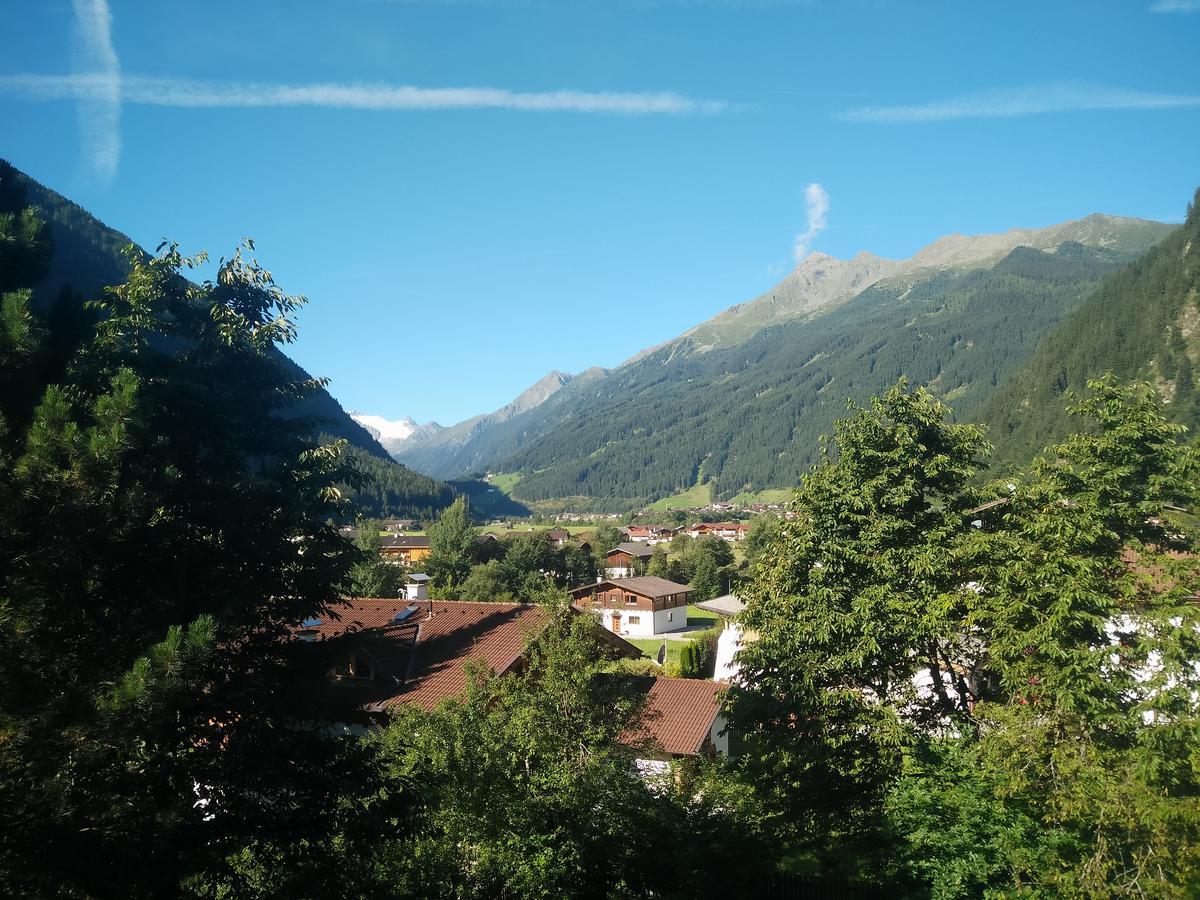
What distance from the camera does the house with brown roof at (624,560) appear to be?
97938 mm

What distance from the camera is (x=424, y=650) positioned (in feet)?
86.2

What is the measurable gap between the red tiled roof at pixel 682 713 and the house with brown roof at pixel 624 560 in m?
68.7

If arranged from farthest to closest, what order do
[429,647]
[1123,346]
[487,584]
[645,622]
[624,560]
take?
1. [1123,346]
2. [624,560]
3. [645,622]
4. [487,584]
5. [429,647]

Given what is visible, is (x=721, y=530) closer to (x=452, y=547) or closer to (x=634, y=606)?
(x=634, y=606)

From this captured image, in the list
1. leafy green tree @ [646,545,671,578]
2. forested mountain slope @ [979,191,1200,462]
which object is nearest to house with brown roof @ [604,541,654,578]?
leafy green tree @ [646,545,671,578]

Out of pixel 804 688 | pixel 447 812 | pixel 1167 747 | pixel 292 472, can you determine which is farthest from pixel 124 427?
pixel 1167 747

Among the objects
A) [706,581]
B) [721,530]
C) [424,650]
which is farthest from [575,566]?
[721,530]

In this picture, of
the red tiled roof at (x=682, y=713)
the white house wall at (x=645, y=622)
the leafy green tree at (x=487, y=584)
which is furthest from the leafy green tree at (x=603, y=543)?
the red tiled roof at (x=682, y=713)

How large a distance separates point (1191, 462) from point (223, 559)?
57.7ft

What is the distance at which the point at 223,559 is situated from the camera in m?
9.77

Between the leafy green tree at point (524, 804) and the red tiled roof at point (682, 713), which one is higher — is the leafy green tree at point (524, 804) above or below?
above

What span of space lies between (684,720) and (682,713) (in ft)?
1.66

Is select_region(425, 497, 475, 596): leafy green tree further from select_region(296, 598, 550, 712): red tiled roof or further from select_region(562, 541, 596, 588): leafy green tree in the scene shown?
select_region(296, 598, 550, 712): red tiled roof

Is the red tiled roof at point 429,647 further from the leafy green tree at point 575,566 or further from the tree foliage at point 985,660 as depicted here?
the leafy green tree at point 575,566
